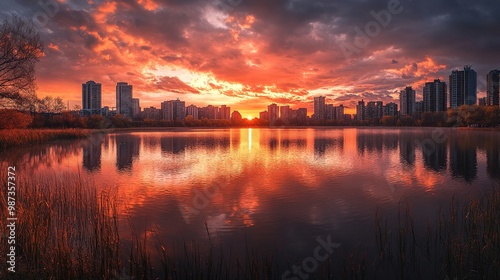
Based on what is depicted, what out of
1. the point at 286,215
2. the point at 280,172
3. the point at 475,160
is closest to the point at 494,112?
the point at 475,160

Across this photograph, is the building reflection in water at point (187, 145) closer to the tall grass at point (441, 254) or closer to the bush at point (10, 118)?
the bush at point (10, 118)

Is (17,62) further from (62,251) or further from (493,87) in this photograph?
(493,87)

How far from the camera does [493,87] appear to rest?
17875 centimetres

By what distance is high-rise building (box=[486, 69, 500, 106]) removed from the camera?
581 feet

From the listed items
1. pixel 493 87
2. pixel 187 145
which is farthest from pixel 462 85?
pixel 187 145

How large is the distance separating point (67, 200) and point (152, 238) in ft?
19.2

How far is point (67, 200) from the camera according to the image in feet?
45.0

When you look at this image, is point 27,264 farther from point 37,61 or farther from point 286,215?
point 37,61

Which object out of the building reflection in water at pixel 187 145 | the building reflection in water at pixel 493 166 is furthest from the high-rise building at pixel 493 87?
the building reflection in water at pixel 187 145

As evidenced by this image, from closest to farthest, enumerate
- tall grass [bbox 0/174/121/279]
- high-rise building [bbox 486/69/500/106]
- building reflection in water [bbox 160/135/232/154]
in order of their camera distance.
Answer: tall grass [bbox 0/174/121/279] < building reflection in water [bbox 160/135/232/154] < high-rise building [bbox 486/69/500/106]

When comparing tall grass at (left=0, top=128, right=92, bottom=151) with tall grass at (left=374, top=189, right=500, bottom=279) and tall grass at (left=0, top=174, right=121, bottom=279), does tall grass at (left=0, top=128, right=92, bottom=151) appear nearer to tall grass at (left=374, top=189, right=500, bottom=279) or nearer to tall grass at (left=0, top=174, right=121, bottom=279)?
tall grass at (left=0, top=174, right=121, bottom=279)

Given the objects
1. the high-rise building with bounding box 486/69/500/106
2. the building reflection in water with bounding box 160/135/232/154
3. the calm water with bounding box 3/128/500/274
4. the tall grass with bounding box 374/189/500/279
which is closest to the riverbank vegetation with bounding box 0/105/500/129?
the calm water with bounding box 3/128/500/274

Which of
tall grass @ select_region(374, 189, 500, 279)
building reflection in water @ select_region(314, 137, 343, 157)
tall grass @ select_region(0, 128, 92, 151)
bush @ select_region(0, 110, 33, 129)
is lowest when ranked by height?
tall grass @ select_region(374, 189, 500, 279)

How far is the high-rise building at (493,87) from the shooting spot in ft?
581
